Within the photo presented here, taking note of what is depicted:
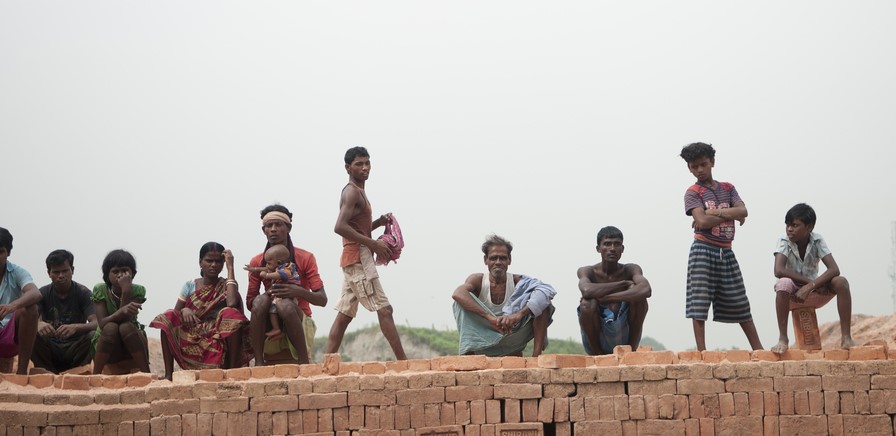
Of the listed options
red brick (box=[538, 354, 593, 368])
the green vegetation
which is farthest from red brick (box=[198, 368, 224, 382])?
the green vegetation

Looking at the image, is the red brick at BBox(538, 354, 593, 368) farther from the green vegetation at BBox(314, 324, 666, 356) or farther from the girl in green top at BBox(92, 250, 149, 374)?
the green vegetation at BBox(314, 324, 666, 356)

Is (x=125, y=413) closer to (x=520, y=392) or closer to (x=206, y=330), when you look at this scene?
(x=206, y=330)

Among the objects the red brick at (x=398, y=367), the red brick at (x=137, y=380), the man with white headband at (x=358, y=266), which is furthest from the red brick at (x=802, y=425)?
the red brick at (x=137, y=380)

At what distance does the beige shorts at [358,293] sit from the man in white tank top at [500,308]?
0.70 metres

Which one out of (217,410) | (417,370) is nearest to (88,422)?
(217,410)

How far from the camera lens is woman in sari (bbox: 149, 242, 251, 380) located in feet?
29.4

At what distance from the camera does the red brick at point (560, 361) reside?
837 cm

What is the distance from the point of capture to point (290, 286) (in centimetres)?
891

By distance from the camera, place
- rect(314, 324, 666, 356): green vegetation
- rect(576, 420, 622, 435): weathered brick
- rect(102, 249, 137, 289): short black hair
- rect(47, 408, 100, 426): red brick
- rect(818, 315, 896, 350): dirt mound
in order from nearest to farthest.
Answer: rect(576, 420, 622, 435): weathered brick → rect(47, 408, 100, 426): red brick → rect(102, 249, 137, 289): short black hair → rect(818, 315, 896, 350): dirt mound → rect(314, 324, 666, 356): green vegetation

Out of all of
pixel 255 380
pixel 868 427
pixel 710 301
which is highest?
pixel 710 301

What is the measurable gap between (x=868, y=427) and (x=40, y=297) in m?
7.17

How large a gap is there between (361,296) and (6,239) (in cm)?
332

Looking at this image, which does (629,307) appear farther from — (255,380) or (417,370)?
(255,380)

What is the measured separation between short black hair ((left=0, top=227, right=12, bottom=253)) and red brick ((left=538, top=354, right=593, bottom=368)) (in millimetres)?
4984
